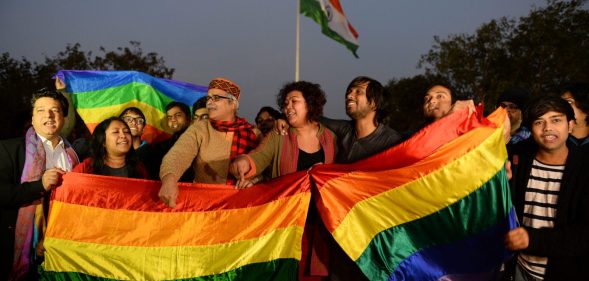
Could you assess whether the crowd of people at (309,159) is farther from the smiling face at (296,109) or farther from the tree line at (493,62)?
the tree line at (493,62)

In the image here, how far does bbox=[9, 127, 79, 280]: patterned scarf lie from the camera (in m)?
3.82

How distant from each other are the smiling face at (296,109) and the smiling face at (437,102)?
43.5 inches

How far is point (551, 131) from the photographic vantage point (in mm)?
3154

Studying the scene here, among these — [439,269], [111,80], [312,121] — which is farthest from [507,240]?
[111,80]

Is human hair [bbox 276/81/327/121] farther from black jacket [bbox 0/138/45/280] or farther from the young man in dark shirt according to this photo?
black jacket [bbox 0/138/45/280]

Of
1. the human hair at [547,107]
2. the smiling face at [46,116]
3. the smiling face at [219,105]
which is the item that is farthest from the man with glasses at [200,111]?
the human hair at [547,107]

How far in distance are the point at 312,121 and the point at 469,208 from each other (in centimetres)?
152

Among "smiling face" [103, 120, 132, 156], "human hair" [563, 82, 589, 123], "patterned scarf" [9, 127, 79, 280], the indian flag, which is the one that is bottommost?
"patterned scarf" [9, 127, 79, 280]

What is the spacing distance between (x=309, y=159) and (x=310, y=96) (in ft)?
2.00

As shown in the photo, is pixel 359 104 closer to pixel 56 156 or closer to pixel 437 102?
pixel 437 102

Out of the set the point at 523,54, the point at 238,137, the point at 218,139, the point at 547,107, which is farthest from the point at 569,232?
the point at 523,54

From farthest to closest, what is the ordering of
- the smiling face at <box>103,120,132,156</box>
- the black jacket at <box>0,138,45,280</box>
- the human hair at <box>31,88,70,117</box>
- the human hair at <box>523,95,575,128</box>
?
the smiling face at <box>103,120,132,156</box>
the human hair at <box>31,88,70,117</box>
the black jacket at <box>0,138,45,280</box>
the human hair at <box>523,95,575,128</box>

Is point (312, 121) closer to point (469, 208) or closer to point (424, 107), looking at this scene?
point (424, 107)

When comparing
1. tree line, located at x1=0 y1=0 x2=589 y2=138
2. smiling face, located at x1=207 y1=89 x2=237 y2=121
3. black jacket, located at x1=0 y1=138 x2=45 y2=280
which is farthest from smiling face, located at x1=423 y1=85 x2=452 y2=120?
tree line, located at x1=0 y1=0 x2=589 y2=138
